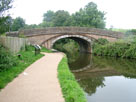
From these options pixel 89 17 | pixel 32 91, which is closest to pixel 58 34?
pixel 89 17

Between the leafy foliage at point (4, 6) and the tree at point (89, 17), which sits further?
the tree at point (89, 17)

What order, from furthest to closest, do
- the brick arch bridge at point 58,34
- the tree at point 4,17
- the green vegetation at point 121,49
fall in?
the brick arch bridge at point 58,34, the green vegetation at point 121,49, the tree at point 4,17

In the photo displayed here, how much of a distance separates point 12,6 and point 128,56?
12.4 metres

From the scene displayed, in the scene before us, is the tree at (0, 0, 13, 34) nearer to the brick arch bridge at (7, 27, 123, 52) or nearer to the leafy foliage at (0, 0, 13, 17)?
the leafy foliage at (0, 0, 13, 17)

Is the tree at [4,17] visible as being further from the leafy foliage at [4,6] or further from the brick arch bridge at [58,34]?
the brick arch bridge at [58,34]

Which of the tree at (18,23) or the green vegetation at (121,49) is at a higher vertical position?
the tree at (18,23)

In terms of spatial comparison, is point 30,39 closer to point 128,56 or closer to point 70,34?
point 70,34

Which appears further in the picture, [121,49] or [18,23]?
[18,23]

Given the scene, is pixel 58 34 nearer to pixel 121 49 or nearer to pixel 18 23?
pixel 121 49

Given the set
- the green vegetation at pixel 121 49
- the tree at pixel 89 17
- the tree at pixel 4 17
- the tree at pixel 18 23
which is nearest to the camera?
the tree at pixel 4 17

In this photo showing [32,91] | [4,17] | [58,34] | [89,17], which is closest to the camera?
[32,91]

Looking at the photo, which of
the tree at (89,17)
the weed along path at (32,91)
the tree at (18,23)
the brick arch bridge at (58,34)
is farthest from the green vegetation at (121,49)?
the tree at (18,23)

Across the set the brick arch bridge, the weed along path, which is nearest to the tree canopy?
the brick arch bridge

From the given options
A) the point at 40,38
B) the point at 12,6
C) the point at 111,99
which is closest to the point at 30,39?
the point at 40,38
